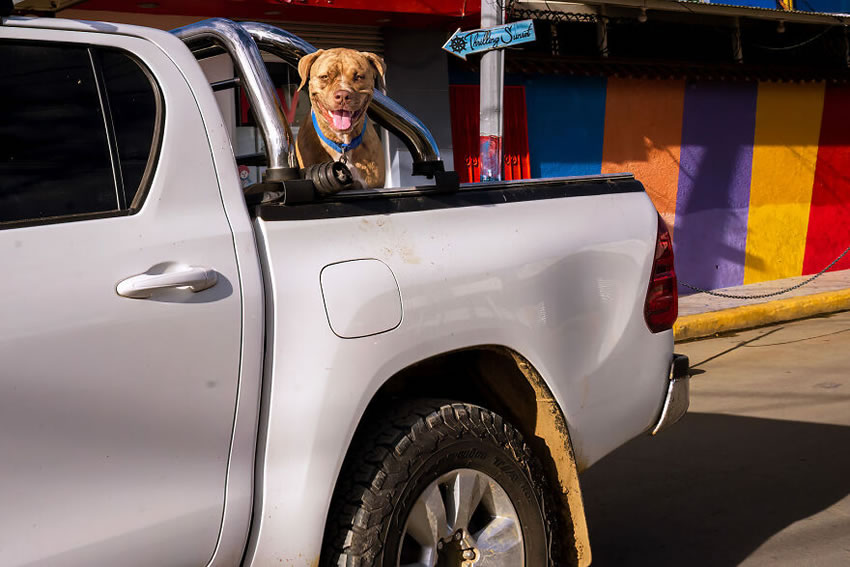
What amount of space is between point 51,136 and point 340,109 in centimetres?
177

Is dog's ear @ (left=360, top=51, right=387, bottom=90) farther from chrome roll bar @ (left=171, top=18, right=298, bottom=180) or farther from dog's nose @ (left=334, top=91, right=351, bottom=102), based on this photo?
chrome roll bar @ (left=171, top=18, right=298, bottom=180)

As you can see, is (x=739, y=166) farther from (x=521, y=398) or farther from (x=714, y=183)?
(x=521, y=398)

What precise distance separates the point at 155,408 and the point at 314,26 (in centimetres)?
744

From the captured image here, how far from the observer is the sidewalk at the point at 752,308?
32.0 ft

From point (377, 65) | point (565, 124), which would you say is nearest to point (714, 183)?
point (565, 124)

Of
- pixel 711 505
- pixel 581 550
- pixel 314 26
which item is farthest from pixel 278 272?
pixel 314 26

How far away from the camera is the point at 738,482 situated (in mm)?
5023

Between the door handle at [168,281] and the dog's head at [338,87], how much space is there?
168 cm

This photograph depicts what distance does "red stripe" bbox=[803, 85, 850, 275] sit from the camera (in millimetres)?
14055

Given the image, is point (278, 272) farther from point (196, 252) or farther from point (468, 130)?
point (468, 130)

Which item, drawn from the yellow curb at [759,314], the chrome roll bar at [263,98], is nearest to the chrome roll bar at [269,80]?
the chrome roll bar at [263,98]

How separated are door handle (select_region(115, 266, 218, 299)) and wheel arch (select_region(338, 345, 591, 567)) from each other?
85 cm

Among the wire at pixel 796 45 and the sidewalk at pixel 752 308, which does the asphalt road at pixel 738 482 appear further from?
the wire at pixel 796 45

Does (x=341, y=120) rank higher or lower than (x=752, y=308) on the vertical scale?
higher
